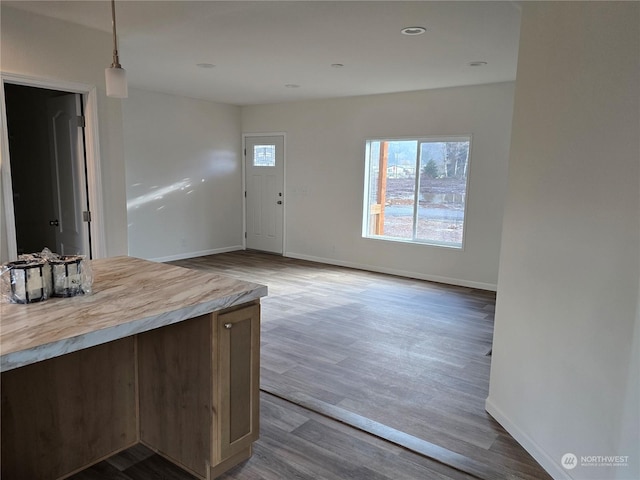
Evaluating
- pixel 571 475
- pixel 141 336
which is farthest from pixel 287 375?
pixel 571 475

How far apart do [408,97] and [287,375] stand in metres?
4.31

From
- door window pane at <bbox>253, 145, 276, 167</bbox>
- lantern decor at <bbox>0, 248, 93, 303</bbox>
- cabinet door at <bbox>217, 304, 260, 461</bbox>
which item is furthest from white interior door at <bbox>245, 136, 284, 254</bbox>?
lantern decor at <bbox>0, 248, 93, 303</bbox>

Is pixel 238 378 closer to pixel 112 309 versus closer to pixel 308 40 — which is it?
pixel 112 309

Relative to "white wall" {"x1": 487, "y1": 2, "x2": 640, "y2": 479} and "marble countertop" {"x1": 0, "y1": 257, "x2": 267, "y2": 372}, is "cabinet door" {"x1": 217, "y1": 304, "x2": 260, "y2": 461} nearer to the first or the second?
"marble countertop" {"x1": 0, "y1": 257, "x2": 267, "y2": 372}

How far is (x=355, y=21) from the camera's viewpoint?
3.12m

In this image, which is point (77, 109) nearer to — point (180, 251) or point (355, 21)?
point (355, 21)

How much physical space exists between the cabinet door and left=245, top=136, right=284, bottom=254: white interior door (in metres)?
5.52

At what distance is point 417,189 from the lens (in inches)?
238

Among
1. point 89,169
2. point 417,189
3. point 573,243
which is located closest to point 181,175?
point 89,169

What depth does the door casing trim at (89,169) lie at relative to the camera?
3.15 m

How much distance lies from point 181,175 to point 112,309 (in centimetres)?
555

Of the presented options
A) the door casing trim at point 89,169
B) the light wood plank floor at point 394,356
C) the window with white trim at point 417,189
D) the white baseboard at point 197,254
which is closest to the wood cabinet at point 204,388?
the light wood plank floor at point 394,356

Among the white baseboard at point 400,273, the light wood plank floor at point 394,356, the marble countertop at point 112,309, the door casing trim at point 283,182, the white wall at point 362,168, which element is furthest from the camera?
the door casing trim at point 283,182

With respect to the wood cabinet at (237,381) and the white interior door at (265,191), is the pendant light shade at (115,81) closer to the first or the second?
the wood cabinet at (237,381)
